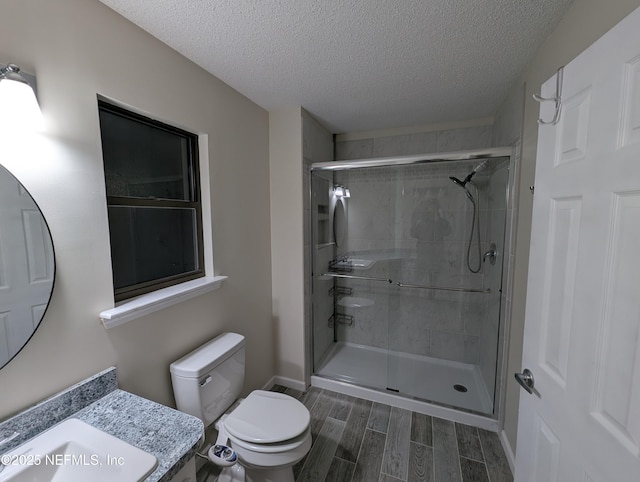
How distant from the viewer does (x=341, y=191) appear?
2.81 meters

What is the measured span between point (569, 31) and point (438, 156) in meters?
0.93

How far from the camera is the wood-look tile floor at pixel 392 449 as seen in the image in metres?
1.60

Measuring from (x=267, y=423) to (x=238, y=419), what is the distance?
156 mm

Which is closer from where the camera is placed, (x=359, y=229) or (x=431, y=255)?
(x=431, y=255)

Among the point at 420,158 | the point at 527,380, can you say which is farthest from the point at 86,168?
the point at 420,158

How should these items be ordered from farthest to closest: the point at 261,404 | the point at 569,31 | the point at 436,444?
the point at 436,444, the point at 261,404, the point at 569,31

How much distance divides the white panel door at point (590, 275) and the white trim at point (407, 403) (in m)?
1.17

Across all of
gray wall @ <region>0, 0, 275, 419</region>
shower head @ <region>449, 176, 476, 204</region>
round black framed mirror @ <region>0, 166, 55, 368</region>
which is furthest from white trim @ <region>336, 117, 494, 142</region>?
round black framed mirror @ <region>0, 166, 55, 368</region>


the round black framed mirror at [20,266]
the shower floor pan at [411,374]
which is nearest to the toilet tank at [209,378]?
the round black framed mirror at [20,266]

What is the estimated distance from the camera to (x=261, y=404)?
150cm

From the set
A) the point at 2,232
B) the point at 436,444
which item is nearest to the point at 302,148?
the point at 2,232

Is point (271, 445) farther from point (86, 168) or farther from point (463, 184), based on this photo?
point (463, 184)

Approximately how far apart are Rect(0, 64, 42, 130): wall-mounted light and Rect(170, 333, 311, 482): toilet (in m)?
1.17

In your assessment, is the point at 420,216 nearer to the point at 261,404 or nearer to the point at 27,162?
the point at 261,404
